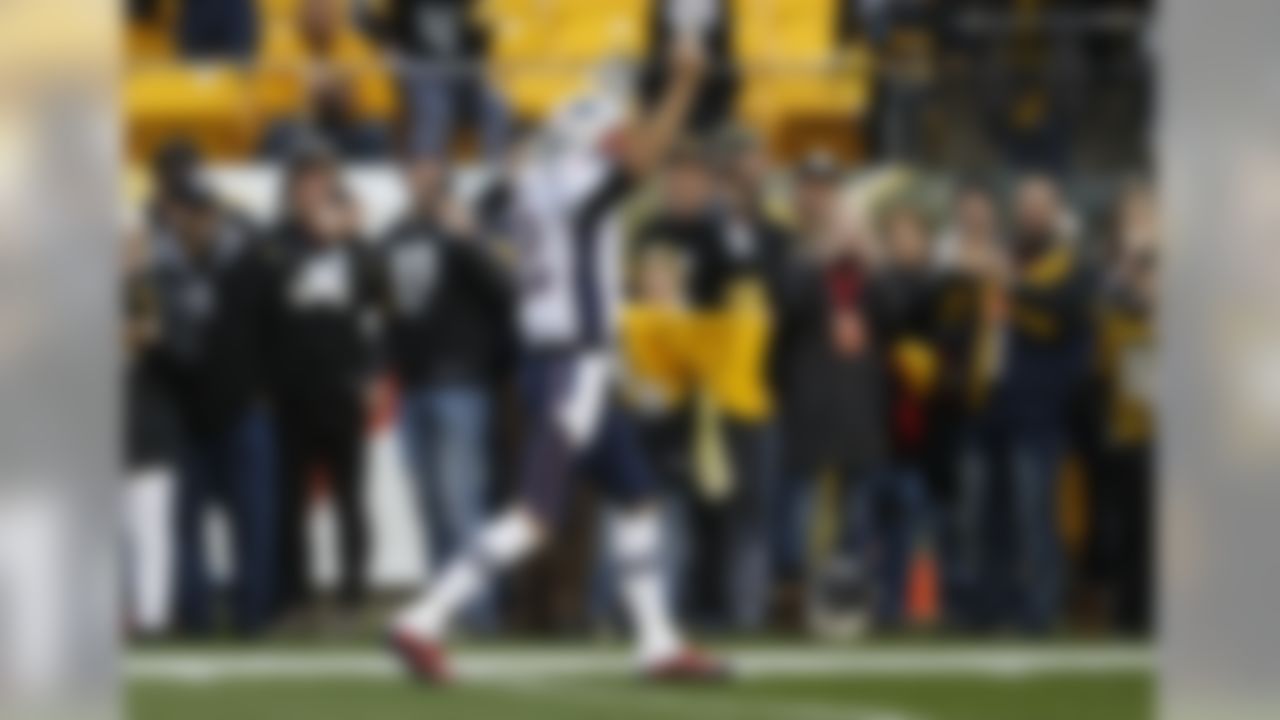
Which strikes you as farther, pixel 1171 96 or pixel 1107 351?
pixel 1107 351

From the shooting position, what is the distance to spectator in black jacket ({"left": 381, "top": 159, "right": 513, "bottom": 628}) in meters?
13.1

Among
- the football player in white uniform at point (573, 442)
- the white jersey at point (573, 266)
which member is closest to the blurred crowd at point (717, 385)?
the white jersey at point (573, 266)

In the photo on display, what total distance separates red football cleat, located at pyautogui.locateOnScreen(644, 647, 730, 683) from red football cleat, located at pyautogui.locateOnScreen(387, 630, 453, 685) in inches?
26.6

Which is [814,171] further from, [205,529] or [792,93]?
[205,529]

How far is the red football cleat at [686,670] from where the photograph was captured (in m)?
11.0

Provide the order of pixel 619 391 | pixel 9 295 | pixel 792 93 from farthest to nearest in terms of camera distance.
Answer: pixel 792 93
pixel 619 391
pixel 9 295

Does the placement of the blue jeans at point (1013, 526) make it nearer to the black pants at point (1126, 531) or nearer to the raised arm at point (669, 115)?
the black pants at point (1126, 531)

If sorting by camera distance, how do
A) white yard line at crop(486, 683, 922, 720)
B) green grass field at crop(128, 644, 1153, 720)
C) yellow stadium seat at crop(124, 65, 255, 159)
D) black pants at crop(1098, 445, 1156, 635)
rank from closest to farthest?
white yard line at crop(486, 683, 922, 720) < green grass field at crop(128, 644, 1153, 720) < black pants at crop(1098, 445, 1156, 635) < yellow stadium seat at crop(124, 65, 255, 159)

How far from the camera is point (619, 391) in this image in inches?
510

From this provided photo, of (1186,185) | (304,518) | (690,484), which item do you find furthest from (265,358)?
(1186,185)

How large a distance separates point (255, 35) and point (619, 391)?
3056 millimetres

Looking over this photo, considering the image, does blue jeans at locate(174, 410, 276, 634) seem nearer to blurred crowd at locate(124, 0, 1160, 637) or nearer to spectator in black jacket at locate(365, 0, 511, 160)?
blurred crowd at locate(124, 0, 1160, 637)

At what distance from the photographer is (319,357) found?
1311cm

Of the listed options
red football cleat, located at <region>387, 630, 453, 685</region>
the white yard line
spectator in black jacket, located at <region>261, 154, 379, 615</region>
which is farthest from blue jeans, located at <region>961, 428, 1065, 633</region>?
red football cleat, located at <region>387, 630, 453, 685</region>
